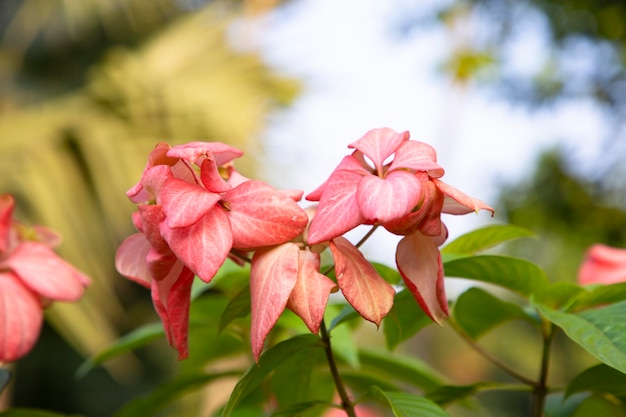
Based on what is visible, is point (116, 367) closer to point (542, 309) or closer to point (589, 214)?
point (589, 214)

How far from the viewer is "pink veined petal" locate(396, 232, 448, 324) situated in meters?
0.27

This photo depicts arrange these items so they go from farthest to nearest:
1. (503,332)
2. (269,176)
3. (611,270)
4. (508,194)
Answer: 1. (503,332)
2. (269,176)
3. (508,194)
4. (611,270)

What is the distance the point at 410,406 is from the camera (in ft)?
0.96

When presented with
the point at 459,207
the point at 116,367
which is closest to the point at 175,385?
the point at 459,207

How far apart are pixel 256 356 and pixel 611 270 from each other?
11.0 inches

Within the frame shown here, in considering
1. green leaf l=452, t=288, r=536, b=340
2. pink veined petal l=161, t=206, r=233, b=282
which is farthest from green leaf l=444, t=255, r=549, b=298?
pink veined petal l=161, t=206, r=233, b=282

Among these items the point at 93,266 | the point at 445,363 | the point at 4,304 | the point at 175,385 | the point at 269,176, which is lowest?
the point at 445,363

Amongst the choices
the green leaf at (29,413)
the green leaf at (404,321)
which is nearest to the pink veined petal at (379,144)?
the green leaf at (404,321)

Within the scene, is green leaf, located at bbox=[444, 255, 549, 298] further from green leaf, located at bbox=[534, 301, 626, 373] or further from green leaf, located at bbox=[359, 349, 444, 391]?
green leaf, located at bbox=[359, 349, 444, 391]

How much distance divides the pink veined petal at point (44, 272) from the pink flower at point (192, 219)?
3.7 inches

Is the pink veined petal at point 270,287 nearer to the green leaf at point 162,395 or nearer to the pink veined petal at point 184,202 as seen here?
the pink veined petal at point 184,202

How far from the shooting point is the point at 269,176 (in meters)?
3.21

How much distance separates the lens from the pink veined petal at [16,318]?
13.3 inches

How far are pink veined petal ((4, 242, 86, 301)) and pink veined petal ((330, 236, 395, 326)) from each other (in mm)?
168
